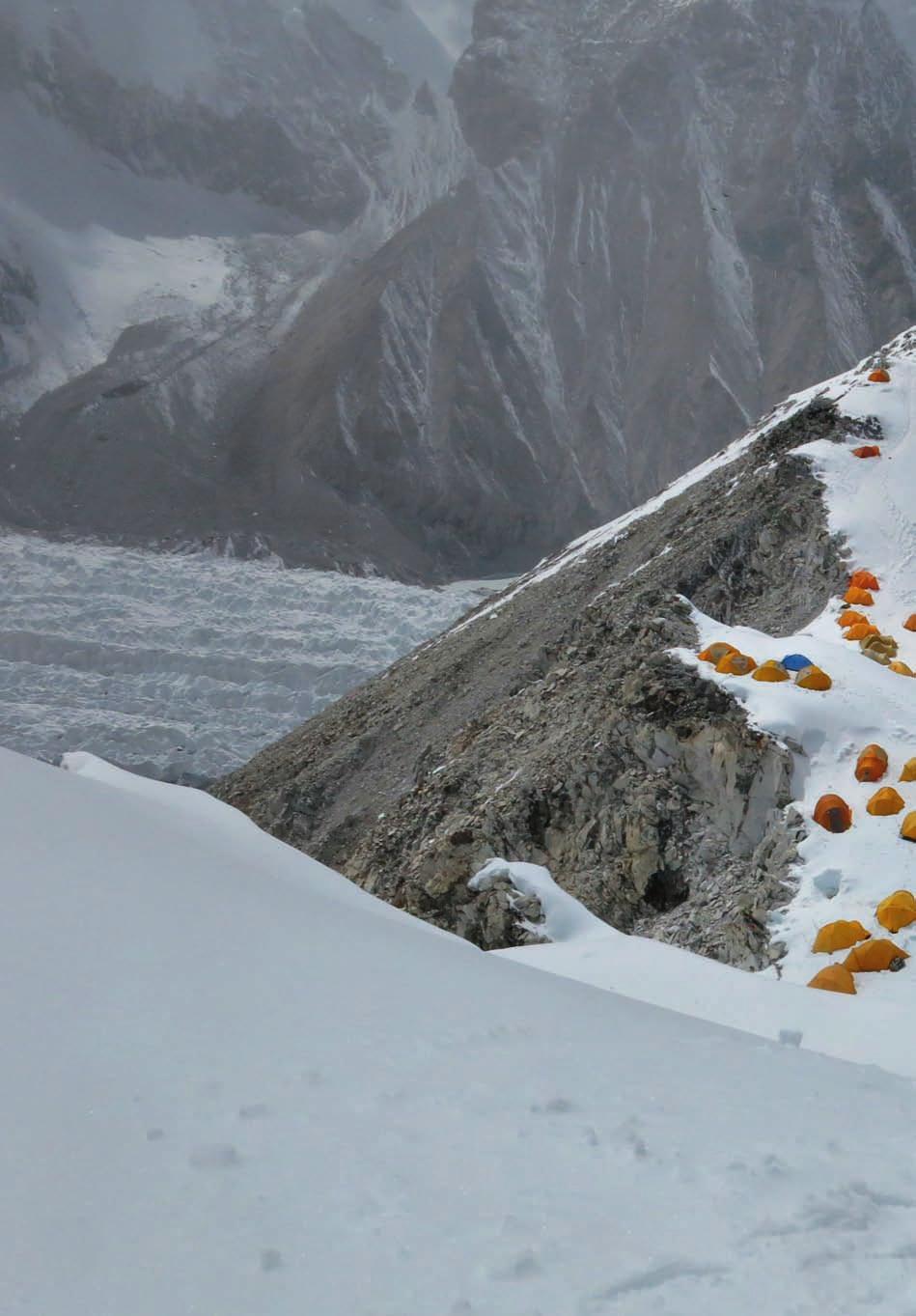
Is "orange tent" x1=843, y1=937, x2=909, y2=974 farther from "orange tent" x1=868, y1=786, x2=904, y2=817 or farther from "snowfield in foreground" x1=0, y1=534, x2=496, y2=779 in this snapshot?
"snowfield in foreground" x1=0, y1=534, x2=496, y2=779

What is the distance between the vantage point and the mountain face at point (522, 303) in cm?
10500

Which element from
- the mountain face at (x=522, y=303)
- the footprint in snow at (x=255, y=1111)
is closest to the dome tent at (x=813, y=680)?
the footprint in snow at (x=255, y=1111)

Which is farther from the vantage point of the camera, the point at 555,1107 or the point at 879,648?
the point at 879,648

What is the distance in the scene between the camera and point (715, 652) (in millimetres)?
16578

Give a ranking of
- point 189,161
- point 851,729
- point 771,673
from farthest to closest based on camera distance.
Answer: point 189,161
point 771,673
point 851,729

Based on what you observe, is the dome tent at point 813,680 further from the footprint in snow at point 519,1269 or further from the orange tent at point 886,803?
the footprint in snow at point 519,1269

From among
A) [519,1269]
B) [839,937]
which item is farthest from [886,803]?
[519,1269]

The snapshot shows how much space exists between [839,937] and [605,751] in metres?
5.44

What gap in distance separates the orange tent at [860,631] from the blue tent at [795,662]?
3161 mm

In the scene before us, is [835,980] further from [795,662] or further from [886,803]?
[795,662]

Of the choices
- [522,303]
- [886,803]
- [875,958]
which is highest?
[522,303]

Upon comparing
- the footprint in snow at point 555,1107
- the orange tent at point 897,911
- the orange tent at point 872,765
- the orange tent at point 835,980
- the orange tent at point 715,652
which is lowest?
the footprint in snow at point 555,1107

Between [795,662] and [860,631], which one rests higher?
[860,631]

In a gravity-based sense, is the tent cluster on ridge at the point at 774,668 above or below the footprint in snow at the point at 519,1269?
above
